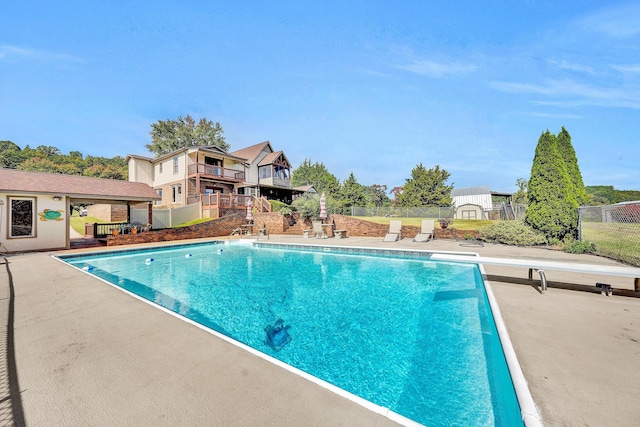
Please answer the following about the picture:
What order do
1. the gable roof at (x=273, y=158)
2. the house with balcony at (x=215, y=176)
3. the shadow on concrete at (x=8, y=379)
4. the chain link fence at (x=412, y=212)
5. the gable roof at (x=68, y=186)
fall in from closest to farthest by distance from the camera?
the shadow on concrete at (x=8, y=379) < the gable roof at (x=68, y=186) < the chain link fence at (x=412, y=212) < the house with balcony at (x=215, y=176) < the gable roof at (x=273, y=158)

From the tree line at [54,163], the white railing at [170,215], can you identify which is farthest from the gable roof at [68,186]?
the tree line at [54,163]

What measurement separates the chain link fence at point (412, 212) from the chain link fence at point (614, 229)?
1110 centimetres

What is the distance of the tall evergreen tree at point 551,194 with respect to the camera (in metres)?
11.7

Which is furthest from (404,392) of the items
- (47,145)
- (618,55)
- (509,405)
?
(47,145)

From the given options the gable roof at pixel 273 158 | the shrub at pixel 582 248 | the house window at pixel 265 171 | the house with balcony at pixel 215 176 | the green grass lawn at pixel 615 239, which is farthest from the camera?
the house window at pixel 265 171

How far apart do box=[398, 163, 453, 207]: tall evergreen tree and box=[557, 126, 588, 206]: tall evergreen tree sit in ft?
57.3

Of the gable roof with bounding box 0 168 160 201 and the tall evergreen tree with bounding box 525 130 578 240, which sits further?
the gable roof with bounding box 0 168 160 201

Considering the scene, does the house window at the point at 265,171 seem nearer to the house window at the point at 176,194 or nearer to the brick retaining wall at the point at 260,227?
the house window at the point at 176,194

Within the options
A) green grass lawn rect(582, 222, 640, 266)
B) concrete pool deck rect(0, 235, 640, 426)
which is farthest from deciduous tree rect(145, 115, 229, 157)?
green grass lawn rect(582, 222, 640, 266)

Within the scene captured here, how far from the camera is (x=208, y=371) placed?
2572 mm

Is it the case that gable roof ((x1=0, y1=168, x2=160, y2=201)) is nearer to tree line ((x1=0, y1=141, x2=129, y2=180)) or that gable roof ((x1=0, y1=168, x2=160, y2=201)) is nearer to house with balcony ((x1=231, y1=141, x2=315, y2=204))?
house with balcony ((x1=231, y1=141, x2=315, y2=204))

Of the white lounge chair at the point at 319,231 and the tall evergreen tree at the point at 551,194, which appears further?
the white lounge chair at the point at 319,231

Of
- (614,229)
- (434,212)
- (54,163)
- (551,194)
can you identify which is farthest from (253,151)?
(54,163)

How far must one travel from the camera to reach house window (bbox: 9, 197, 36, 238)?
471 inches
